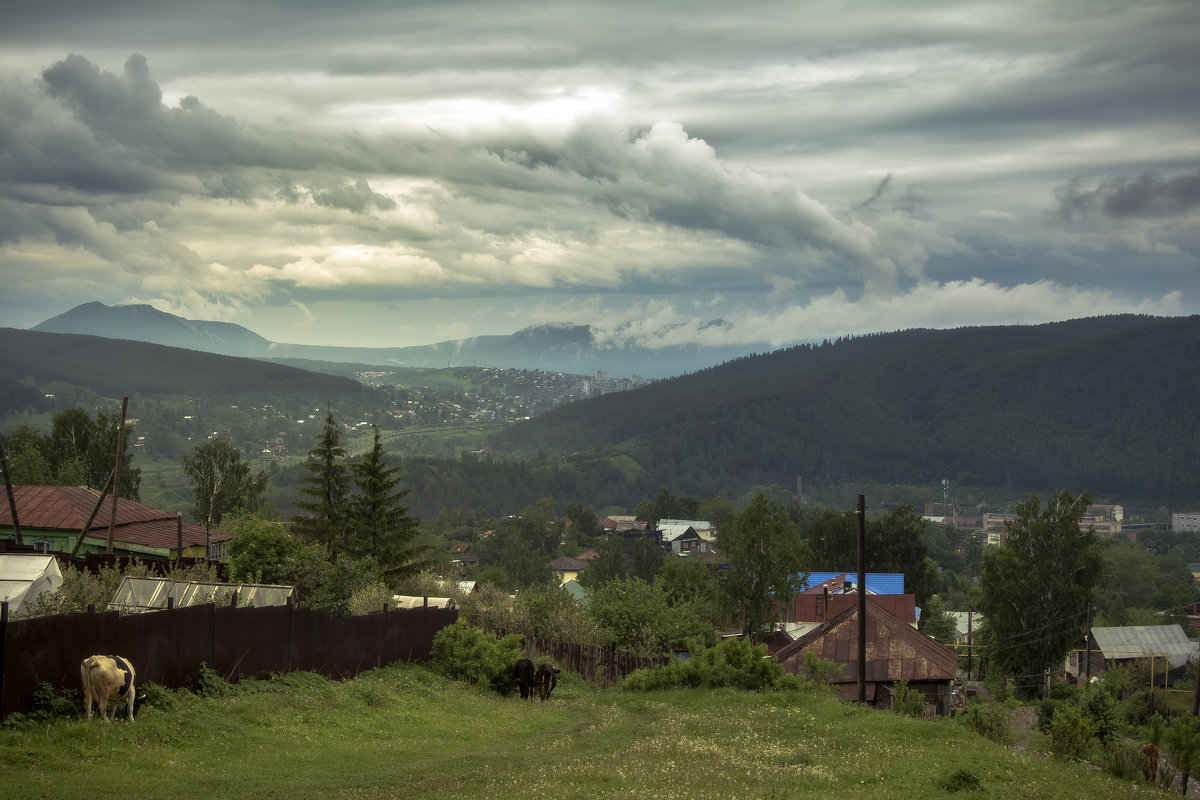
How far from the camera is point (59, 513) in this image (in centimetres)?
4656

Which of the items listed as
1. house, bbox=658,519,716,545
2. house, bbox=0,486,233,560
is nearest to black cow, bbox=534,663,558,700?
house, bbox=0,486,233,560

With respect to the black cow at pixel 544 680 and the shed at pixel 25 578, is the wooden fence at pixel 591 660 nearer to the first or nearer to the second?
the black cow at pixel 544 680

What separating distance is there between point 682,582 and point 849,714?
6529 centimetres

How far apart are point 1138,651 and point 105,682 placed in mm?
84324

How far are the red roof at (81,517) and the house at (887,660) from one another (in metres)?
30.7

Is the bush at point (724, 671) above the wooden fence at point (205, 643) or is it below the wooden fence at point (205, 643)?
below

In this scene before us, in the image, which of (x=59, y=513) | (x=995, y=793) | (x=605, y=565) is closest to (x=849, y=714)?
(x=995, y=793)

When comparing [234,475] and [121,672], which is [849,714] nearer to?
[121,672]

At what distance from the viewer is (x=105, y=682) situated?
53.0 feet

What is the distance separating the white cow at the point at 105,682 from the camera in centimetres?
1602

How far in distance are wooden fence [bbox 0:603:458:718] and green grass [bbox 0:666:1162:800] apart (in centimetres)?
67

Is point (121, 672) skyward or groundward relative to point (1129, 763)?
skyward

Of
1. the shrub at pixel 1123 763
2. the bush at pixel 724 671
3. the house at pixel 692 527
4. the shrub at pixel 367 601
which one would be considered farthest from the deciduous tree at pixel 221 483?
the house at pixel 692 527

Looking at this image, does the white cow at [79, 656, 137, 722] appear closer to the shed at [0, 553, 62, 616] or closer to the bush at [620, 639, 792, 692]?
the shed at [0, 553, 62, 616]
